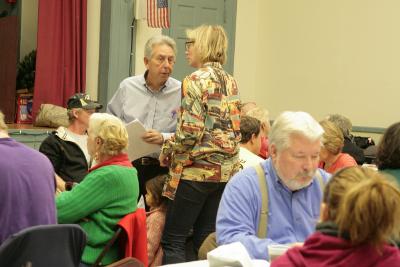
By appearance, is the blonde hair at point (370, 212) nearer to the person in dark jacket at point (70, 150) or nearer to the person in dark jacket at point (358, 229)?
the person in dark jacket at point (358, 229)

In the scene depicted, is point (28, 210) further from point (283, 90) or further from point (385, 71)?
point (283, 90)

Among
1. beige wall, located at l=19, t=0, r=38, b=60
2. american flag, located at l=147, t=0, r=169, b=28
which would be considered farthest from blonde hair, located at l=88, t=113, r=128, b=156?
beige wall, located at l=19, t=0, r=38, b=60

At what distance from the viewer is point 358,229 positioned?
5.57ft

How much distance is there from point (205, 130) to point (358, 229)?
2053 millimetres

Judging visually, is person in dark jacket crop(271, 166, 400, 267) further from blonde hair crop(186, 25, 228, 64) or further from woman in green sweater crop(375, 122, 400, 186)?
blonde hair crop(186, 25, 228, 64)

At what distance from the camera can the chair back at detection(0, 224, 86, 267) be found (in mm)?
2551

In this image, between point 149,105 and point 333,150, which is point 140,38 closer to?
point 149,105

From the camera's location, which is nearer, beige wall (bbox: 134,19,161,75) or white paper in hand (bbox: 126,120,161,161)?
white paper in hand (bbox: 126,120,161,161)

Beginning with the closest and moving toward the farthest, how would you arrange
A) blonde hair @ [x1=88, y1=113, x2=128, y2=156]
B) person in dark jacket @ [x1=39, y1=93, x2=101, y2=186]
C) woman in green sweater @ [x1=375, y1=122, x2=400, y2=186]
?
woman in green sweater @ [x1=375, y1=122, x2=400, y2=186]
blonde hair @ [x1=88, y1=113, x2=128, y2=156]
person in dark jacket @ [x1=39, y1=93, x2=101, y2=186]

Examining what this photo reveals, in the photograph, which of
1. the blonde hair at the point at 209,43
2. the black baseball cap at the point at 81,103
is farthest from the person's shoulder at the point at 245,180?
the black baseball cap at the point at 81,103

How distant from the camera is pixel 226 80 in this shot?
3.76m

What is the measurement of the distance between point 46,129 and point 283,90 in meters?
3.28

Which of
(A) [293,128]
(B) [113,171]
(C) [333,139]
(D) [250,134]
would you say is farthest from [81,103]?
(A) [293,128]

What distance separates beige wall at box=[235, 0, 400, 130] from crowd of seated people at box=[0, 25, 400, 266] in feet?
8.11
